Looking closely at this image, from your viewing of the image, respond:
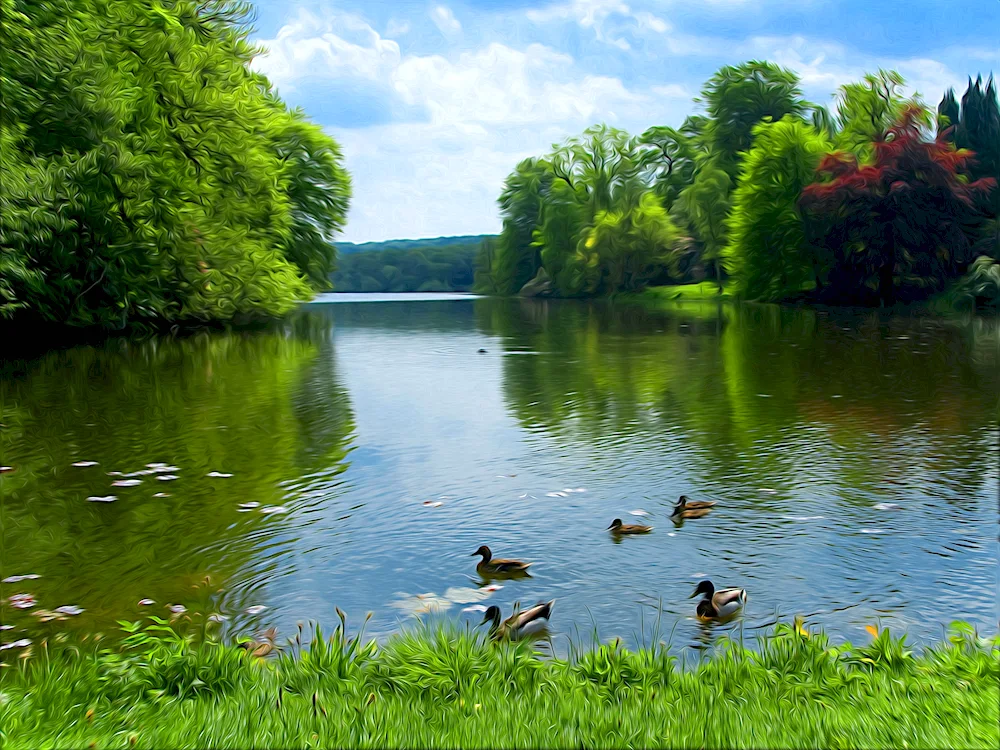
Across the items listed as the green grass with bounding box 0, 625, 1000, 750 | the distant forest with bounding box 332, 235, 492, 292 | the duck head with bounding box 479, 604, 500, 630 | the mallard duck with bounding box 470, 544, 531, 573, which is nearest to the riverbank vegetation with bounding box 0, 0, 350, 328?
the mallard duck with bounding box 470, 544, 531, 573

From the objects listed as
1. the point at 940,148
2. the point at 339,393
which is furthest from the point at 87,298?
the point at 940,148

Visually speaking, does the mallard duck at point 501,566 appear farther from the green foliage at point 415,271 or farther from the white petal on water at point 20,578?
the green foliage at point 415,271

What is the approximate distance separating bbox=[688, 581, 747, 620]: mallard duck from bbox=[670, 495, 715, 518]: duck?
2601 millimetres

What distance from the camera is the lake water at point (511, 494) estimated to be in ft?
24.9

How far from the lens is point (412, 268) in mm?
139000

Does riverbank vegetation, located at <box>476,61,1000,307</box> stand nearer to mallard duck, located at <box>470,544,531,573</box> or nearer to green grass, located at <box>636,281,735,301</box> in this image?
green grass, located at <box>636,281,735,301</box>

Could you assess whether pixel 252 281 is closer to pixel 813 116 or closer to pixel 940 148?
pixel 940 148

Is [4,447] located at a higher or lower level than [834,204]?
lower

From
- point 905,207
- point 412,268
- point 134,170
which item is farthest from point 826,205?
point 412,268

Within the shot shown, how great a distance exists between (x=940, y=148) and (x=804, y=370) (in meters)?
34.5

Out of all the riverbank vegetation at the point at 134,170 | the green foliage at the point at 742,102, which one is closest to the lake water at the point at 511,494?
the riverbank vegetation at the point at 134,170

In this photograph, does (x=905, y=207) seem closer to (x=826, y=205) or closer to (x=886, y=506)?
(x=826, y=205)

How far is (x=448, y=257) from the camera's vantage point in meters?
141

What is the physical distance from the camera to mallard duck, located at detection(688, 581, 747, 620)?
698 centimetres
